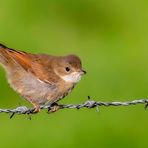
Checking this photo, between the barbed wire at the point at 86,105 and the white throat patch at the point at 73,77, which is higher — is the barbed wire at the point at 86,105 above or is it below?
Answer: below

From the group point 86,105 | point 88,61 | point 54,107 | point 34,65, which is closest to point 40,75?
point 34,65

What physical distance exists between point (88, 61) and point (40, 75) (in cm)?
615

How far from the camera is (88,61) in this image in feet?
69.0

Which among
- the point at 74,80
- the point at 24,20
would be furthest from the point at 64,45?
the point at 74,80

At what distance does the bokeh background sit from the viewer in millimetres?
17734

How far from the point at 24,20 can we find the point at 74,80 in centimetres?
792

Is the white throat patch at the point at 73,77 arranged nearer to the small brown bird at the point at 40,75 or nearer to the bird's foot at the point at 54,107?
the small brown bird at the point at 40,75

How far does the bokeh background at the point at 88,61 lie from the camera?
698 inches

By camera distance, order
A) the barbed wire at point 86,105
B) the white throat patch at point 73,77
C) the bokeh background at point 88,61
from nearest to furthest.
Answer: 1. the barbed wire at point 86,105
2. the white throat patch at point 73,77
3. the bokeh background at point 88,61

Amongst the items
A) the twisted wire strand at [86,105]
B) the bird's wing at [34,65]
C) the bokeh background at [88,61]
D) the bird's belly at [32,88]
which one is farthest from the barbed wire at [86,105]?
the bokeh background at [88,61]

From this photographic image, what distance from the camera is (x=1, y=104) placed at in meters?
19.0

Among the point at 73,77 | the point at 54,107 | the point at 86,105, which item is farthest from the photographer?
the point at 73,77

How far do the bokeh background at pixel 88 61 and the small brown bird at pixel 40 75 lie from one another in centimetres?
242

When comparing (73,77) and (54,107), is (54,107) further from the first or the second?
(73,77)
